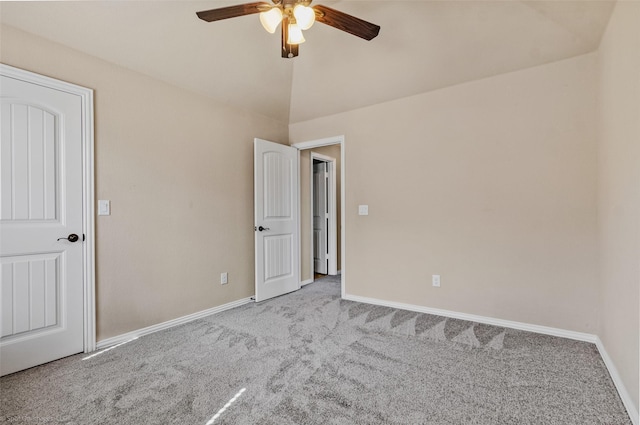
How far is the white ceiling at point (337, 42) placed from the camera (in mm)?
2180

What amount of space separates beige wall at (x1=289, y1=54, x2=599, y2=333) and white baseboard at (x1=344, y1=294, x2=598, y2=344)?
45 millimetres

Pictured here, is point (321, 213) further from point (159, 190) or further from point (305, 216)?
point (159, 190)

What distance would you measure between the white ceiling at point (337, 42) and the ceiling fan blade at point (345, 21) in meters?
0.73

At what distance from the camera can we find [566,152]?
8.32 ft

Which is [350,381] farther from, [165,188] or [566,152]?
[566,152]

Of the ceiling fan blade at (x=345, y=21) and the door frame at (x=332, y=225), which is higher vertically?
the ceiling fan blade at (x=345, y=21)

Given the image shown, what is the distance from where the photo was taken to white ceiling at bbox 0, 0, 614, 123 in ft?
7.15

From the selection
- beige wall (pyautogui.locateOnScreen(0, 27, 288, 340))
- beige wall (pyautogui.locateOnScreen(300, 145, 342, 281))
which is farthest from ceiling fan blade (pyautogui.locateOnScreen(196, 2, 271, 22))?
beige wall (pyautogui.locateOnScreen(300, 145, 342, 281))

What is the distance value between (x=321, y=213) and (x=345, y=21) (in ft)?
11.7

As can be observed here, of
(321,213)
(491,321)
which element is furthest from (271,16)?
(321,213)

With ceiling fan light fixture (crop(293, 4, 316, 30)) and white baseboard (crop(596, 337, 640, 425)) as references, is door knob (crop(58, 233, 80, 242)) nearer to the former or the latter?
ceiling fan light fixture (crop(293, 4, 316, 30))

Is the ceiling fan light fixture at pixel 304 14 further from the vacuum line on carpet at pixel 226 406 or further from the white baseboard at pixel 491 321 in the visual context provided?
the white baseboard at pixel 491 321

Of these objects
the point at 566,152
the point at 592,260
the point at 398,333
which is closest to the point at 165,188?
the point at 398,333

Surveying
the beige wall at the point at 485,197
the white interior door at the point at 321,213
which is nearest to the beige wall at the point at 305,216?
the white interior door at the point at 321,213
